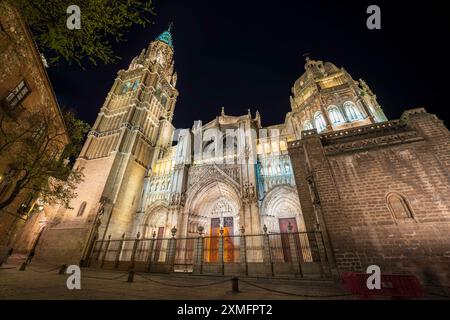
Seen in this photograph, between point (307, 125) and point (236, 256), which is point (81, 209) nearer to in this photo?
point (236, 256)

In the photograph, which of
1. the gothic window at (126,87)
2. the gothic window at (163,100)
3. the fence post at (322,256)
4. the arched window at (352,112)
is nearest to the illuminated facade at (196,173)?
the arched window at (352,112)

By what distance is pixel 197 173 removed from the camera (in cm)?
2028

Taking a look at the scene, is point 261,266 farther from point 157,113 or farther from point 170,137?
point 157,113

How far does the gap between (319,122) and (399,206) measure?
12408 millimetres

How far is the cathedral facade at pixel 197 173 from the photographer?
646 inches

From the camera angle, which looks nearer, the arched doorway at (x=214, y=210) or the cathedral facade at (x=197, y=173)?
the cathedral facade at (x=197, y=173)

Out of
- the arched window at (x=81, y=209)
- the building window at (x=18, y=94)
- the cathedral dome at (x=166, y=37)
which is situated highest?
the cathedral dome at (x=166, y=37)

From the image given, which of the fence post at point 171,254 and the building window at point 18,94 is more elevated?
the building window at point 18,94

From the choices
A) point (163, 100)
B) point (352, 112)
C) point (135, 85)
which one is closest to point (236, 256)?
point (352, 112)

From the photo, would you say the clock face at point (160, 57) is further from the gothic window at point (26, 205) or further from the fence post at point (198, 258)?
the fence post at point (198, 258)

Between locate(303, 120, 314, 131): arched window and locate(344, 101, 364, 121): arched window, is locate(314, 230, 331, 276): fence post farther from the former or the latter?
locate(303, 120, 314, 131): arched window

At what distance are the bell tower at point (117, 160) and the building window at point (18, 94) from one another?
A: 9.97 metres
